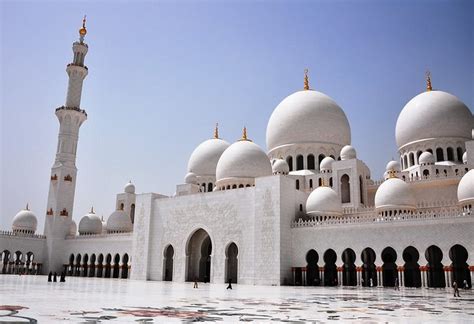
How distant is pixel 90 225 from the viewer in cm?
3372

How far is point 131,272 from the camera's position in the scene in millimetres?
25812

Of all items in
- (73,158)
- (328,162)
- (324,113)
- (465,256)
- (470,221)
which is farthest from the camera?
(73,158)

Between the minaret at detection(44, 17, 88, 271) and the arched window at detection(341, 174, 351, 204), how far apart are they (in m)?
19.6

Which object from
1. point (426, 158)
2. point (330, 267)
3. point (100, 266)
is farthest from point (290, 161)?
point (100, 266)

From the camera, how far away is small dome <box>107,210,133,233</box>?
32688 millimetres

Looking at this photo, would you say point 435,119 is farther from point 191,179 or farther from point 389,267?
point 191,179

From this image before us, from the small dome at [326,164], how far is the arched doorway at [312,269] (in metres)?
5.50

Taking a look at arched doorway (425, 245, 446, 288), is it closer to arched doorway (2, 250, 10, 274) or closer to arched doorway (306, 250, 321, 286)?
arched doorway (306, 250, 321, 286)

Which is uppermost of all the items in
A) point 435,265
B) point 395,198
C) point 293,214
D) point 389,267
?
point 395,198

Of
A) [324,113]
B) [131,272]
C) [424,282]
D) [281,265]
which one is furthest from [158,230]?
[424,282]

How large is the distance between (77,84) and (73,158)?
5615 millimetres

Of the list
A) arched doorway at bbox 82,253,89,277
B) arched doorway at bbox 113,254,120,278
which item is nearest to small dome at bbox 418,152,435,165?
arched doorway at bbox 113,254,120,278

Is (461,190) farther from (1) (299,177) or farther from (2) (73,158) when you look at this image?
(2) (73,158)

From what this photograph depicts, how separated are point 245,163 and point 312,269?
23.3 feet
